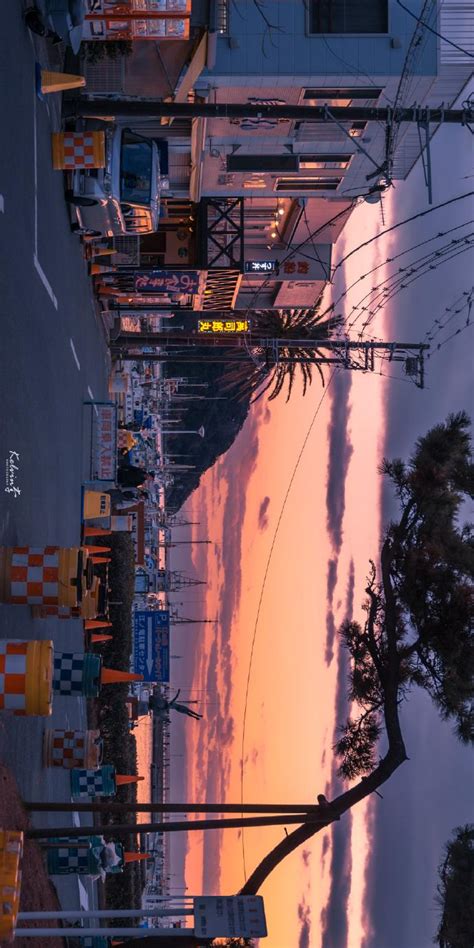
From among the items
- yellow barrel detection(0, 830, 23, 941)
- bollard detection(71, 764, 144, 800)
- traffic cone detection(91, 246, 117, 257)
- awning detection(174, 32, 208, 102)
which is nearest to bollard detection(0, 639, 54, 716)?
yellow barrel detection(0, 830, 23, 941)

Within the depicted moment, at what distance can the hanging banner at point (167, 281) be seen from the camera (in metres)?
33.3

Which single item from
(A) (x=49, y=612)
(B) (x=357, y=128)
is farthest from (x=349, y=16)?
(A) (x=49, y=612)

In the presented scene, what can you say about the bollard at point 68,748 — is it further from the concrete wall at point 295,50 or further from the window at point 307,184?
the window at point 307,184

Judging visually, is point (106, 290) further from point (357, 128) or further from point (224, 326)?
point (224, 326)

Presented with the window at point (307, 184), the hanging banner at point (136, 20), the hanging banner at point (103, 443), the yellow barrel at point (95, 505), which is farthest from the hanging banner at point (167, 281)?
the hanging banner at point (136, 20)

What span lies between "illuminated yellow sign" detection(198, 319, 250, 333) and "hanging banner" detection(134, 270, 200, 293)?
316 inches

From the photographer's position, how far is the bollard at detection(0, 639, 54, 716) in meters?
11.0

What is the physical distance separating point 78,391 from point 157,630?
38.1 ft

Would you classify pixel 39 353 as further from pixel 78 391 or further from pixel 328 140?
pixel 328 140

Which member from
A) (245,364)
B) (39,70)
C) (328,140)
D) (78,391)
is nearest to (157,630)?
(78,391)

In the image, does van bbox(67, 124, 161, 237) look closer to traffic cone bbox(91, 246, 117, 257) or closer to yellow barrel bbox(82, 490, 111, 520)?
traffic cone bbox(91, 246, 117, 257)

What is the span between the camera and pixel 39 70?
1853 centimetres

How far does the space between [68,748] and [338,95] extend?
18.1 metres

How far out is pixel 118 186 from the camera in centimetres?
2264
